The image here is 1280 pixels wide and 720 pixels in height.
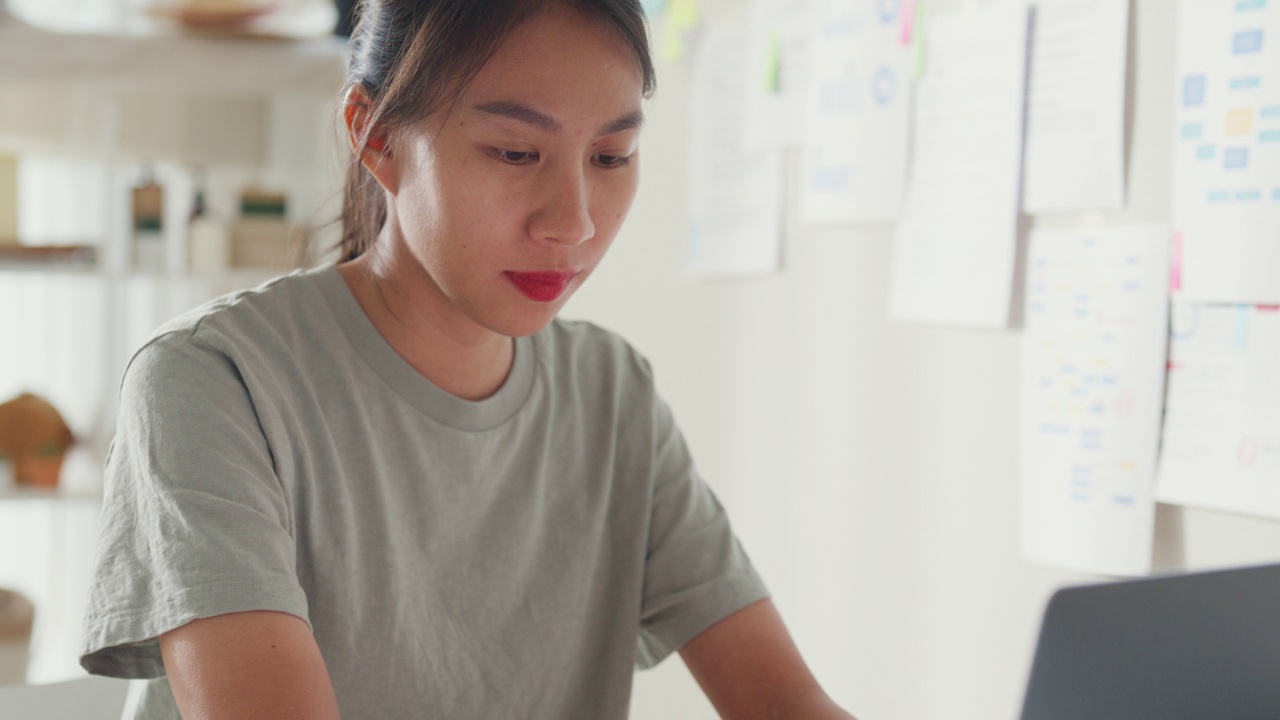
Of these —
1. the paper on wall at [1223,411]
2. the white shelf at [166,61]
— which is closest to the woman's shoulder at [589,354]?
the paper on wall at [1223,411]

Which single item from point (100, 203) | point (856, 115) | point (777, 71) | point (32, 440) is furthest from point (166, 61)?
point (856, 115)

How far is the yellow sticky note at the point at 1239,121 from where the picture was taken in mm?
838

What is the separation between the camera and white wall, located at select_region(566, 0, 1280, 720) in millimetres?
1028

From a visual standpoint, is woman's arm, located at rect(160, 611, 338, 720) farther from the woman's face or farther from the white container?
the white container

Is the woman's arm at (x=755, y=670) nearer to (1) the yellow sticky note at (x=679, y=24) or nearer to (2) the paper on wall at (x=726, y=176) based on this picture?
(2) the paper on wall at (x=726, y=176)

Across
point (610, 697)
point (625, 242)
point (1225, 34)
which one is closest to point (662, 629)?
point (610, 697)

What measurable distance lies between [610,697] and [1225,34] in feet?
2.34

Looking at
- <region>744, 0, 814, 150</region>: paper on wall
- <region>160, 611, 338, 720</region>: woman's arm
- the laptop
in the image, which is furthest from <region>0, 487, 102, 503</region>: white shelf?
the laptop

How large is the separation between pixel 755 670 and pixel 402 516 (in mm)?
311

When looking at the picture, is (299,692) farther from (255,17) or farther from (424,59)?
(255,17)

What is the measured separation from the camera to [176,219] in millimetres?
2529

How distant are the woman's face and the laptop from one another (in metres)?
0.47

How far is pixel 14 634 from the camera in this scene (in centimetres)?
190

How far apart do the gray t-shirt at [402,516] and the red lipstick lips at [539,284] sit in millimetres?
139
